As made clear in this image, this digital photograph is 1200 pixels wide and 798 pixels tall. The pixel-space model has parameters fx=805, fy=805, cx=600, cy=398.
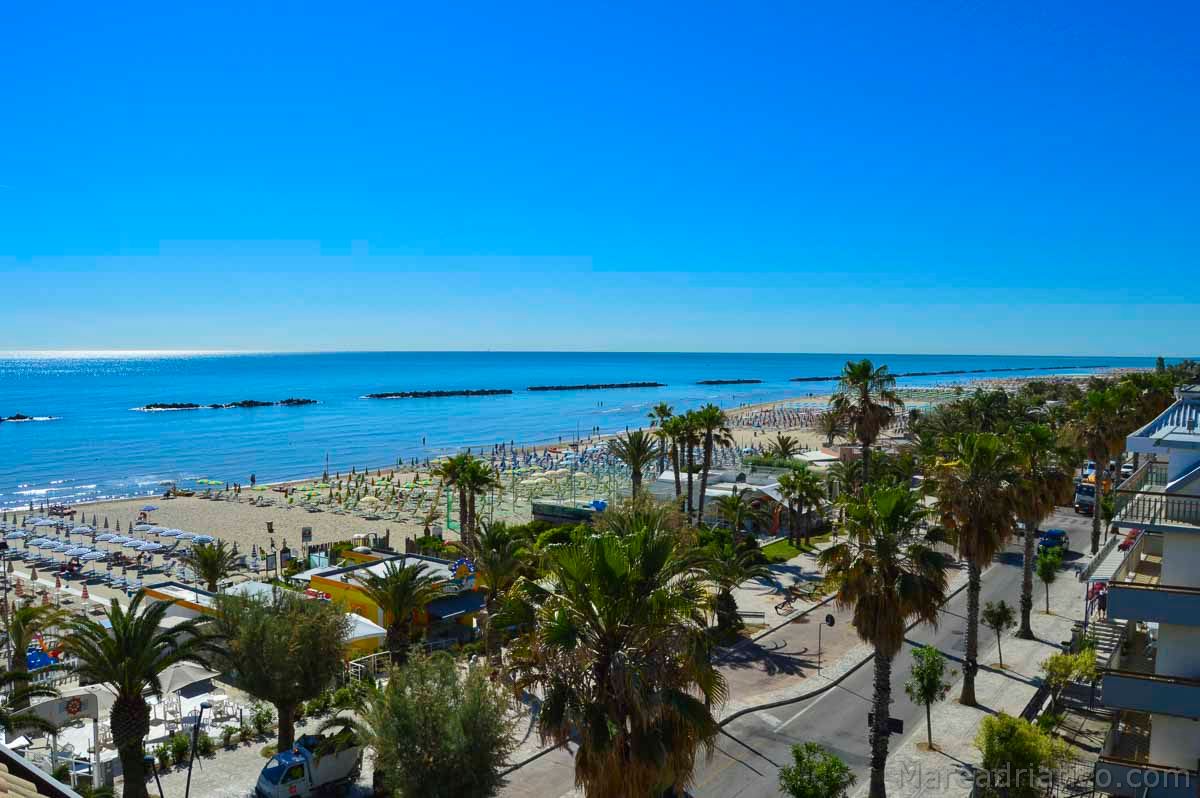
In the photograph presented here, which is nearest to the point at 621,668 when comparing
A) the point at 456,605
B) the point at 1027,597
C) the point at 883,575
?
the point at 883,575

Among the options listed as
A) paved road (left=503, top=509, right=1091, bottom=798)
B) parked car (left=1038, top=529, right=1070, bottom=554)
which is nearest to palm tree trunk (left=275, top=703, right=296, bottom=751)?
paved road (left=503, top=509, right=1091, bottom=798)

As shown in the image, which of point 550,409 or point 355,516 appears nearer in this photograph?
point 355,516

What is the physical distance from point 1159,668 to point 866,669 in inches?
455

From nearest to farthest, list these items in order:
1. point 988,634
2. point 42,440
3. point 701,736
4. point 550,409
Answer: point 701,736 → point 988,634 → point 42,440 → point 550,409

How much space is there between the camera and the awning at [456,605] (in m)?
27.0

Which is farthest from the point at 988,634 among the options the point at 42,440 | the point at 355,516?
the point at 42,440

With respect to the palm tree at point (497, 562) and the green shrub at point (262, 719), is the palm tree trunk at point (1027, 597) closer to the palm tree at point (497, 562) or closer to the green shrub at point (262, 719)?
the palm tree at point (497, 562)

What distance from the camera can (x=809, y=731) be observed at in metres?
19.8

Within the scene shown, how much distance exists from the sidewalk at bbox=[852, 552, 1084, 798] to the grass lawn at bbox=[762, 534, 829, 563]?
10280 mm

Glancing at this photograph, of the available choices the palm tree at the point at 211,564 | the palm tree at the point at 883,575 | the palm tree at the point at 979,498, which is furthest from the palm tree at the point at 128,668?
the palm tree at the point at 979,498

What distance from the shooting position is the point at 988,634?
26875 mm

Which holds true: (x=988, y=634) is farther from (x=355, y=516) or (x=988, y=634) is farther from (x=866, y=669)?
(x=355, y=516)

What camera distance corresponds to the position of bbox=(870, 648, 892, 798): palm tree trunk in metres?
16.1

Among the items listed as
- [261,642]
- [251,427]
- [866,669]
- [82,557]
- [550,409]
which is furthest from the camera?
[550,409]
